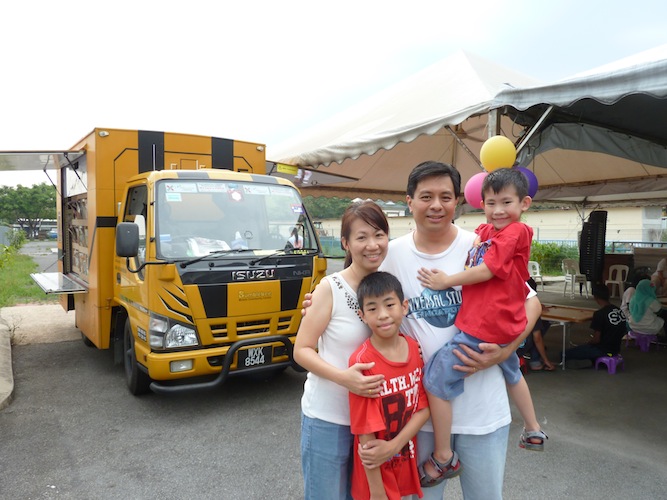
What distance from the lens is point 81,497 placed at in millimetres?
3035

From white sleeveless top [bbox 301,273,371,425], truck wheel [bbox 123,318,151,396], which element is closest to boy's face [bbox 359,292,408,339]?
white sleeveless top [bbox 301,273,371,425]

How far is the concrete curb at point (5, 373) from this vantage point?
15.2ft

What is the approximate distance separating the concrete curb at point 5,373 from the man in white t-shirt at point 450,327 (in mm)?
4559

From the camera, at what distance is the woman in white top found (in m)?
1.74

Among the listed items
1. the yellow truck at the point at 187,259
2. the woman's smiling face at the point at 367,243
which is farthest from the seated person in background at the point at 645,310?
A: the woman's smiling face at the point at 367,243

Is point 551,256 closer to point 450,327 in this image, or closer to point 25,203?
point 450,327

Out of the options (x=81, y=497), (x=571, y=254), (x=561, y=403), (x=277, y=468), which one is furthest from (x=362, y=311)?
(x=571, y=254)

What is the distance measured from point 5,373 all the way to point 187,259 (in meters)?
2.88

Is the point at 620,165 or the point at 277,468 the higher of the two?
the point at 620,165

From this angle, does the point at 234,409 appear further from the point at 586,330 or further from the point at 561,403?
the point at 586,330

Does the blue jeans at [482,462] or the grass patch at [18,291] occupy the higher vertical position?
the blue jeans at [482,462]

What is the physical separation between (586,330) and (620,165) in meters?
3.62

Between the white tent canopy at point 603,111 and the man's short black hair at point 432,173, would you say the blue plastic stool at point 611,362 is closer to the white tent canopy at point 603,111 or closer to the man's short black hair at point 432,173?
the white tent canopy at point 603,111

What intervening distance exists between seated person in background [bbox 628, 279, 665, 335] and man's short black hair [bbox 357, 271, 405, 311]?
6.52m
